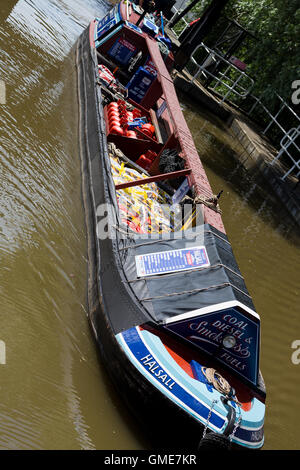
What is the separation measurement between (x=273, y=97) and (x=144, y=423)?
53.4 ft

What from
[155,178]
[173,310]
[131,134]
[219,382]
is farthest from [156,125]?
[219,382]

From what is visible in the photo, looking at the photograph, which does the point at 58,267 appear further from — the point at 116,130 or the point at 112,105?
the point at 112,105

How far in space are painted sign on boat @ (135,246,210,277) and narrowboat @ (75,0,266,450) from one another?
14 millimetres

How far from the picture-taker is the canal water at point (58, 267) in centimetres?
547

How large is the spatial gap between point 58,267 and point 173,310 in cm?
208

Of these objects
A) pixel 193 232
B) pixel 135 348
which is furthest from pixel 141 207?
pixel 135 348

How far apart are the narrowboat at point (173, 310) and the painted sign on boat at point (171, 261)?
14 mm

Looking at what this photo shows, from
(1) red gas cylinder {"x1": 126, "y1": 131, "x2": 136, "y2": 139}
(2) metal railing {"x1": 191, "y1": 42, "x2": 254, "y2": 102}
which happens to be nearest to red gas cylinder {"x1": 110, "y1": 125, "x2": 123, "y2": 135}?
(1) red gas cylinder {"x1": 126, "y1": 131, "x2": 136, "y2": 139}

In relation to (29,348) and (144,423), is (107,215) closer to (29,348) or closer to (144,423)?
(29,348)

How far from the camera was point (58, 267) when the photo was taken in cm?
736

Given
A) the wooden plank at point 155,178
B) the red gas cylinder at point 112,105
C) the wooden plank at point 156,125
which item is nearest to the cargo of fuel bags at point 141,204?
the wooden plank at point 155,178

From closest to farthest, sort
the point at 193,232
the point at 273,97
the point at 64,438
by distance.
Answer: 1. the point at 64,438
2. the point at 193,232
3. the point at 273,97

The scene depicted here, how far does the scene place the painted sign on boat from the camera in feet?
21.9

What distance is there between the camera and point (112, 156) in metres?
10.1
